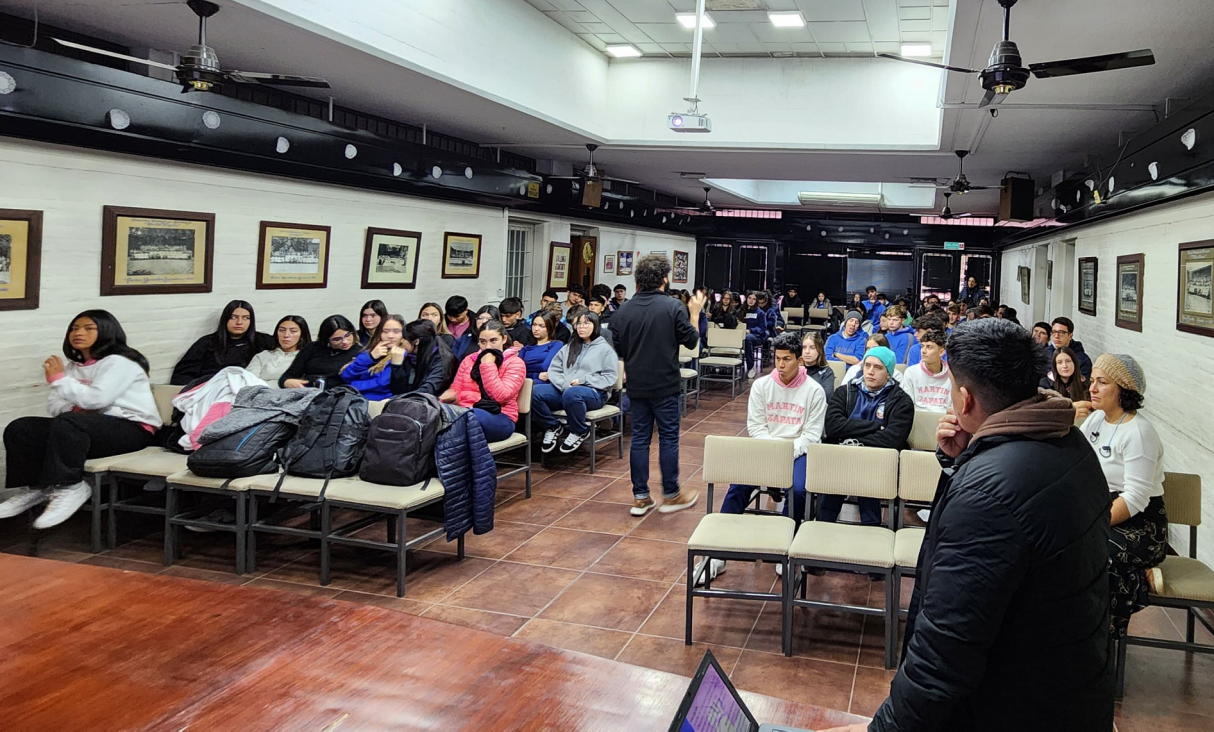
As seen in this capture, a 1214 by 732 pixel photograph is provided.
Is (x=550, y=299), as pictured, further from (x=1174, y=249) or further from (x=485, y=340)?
(x=1174, y=249)

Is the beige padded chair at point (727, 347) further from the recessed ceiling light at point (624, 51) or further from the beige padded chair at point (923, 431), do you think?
the beige padded chair at point (923, 431)

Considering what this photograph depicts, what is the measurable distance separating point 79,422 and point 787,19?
262 inches

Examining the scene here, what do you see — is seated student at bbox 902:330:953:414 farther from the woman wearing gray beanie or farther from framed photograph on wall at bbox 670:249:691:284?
framed photograph on wall at bbox 670:249:691:284

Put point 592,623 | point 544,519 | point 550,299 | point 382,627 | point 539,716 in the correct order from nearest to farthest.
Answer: point 539,716
point 382,627
point 592,623
point 544,519
point 550,299

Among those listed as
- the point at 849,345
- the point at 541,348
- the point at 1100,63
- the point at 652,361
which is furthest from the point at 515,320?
the point at 1100,63

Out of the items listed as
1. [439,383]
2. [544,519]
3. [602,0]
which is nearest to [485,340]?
[439,383]

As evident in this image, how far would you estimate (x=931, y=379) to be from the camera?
6203mm

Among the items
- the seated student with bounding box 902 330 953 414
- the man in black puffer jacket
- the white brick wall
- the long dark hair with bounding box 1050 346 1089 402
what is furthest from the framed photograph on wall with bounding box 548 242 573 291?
the man in black puffer jacket

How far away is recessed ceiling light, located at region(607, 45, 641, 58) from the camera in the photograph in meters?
9.44

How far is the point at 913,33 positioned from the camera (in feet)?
27.2

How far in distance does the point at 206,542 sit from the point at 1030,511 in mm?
5208

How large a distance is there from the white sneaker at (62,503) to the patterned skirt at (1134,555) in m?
5.41

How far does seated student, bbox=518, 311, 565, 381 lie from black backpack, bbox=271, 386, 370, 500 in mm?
2967

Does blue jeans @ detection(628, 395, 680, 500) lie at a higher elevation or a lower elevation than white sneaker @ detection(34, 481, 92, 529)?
higher
